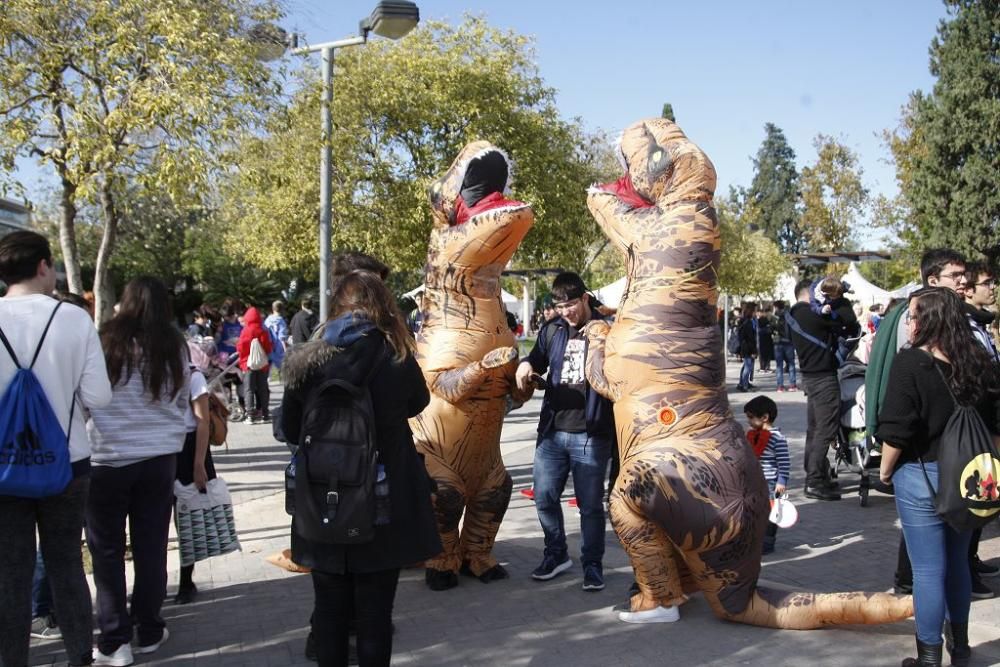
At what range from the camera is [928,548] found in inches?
143

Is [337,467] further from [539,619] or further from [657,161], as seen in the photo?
[657,161]

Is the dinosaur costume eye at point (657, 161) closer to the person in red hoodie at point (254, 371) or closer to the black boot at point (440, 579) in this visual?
the black boot at point (440, 579)

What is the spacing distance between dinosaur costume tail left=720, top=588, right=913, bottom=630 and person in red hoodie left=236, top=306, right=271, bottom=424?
28.1 feet

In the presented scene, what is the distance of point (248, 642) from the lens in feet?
13.8

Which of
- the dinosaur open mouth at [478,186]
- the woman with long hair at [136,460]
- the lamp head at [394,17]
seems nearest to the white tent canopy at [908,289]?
the dinosaur open mouth at [478,186]

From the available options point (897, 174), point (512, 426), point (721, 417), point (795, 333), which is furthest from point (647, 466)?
point (897, 174)

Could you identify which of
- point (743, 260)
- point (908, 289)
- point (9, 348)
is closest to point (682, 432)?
point (9, 348)

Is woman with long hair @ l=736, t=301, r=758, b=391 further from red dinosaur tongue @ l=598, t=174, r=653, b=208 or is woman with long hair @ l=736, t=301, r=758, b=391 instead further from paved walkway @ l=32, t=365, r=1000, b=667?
red dinosaur tongue @ l=598, t=174, r=653, b=208

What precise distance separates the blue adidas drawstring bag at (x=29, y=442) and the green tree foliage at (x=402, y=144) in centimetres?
898

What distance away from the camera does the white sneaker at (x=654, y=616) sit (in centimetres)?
438

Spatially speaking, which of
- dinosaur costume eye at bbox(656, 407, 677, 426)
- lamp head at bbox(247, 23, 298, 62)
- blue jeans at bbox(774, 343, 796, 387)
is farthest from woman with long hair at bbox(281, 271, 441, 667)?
blue jeans at bbox(774, 343, 796, 387)

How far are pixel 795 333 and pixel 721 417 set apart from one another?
3474mm

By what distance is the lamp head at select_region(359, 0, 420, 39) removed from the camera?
8.14 metres

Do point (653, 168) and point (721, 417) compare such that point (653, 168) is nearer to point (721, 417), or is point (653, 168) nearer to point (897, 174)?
point (721, 417)
